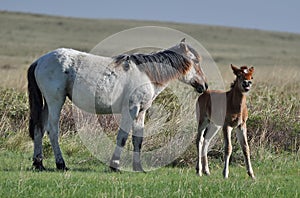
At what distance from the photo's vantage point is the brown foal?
30.4ft

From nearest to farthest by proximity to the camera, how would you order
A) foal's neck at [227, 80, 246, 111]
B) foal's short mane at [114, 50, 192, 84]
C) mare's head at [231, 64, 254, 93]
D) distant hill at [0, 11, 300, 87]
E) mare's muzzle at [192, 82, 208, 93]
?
mare's head at [231, 64, 254, 93]
foal's neck at [227, 80, 246, 111]
foal's short mane at [114, 50, 192, 84]
mare's muzzle at [192, 82, 208, 93]
distant hill at [0, 11, 300, 87]

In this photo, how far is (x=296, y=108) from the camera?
14555mm

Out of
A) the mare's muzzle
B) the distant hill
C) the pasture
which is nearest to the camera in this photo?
the pasture

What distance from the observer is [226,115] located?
953 centimetres

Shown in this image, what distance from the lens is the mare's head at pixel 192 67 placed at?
437 inches

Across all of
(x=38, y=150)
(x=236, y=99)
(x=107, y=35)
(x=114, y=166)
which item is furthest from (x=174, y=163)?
(x=107, y=35)

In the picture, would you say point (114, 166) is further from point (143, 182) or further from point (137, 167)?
point (143, 182)

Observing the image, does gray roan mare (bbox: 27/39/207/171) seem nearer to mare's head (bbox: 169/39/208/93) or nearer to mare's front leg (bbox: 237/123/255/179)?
mare's head (bbox: 169/39/208/93)

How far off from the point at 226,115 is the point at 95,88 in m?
2.36

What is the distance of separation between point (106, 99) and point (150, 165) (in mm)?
1534

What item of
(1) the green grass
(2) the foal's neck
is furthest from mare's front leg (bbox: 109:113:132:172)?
(2) the foal's neck

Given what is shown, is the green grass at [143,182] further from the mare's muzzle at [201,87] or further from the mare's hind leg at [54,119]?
the mare's muzzle at [201,87]

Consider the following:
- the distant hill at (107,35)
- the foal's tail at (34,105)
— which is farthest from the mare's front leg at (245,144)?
the distant hill at (107,35)

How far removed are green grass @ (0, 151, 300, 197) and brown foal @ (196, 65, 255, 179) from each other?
14.1 inches
